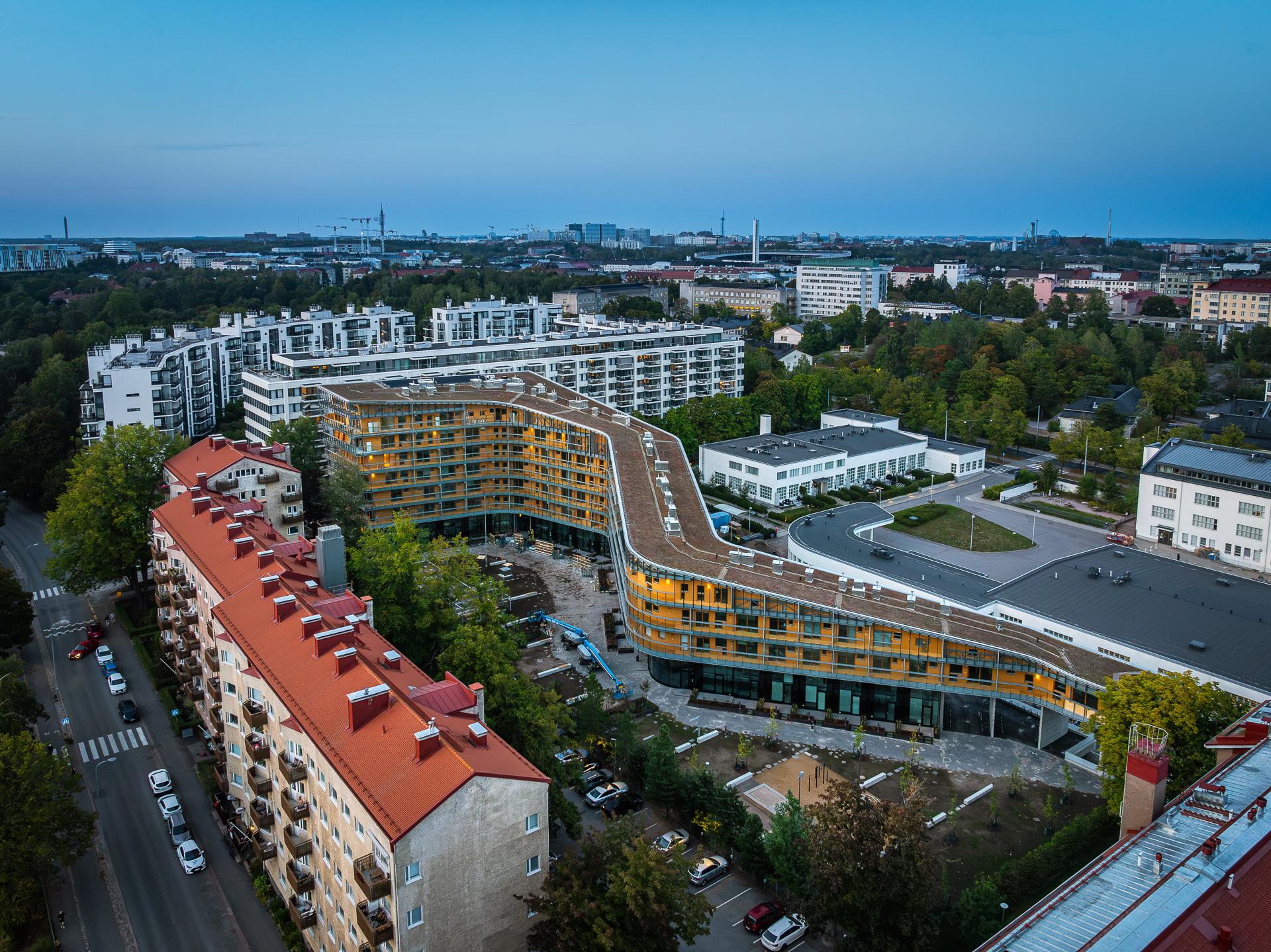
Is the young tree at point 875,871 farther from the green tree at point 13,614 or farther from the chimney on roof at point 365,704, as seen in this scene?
the green tree at point 13,614

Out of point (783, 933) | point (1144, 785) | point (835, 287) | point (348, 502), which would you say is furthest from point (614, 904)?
point (835, 287)

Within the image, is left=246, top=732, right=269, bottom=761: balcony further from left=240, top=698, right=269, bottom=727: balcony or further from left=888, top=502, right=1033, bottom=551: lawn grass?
left=888, top=502, right=1033, bottom=551: lawn grass

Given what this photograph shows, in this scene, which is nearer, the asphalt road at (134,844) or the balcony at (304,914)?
the balcony at (304,914)

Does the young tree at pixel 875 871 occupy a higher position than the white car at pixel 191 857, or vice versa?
the young tree at pixel 875 871

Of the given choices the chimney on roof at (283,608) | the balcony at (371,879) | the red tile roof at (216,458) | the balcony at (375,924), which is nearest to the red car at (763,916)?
the balcony at (375,924)

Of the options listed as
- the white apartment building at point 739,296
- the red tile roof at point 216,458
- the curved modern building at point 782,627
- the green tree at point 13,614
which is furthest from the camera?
the white apartment building at point 739,296

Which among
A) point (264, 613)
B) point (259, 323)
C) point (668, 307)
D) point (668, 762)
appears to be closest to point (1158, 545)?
point (668, 762)

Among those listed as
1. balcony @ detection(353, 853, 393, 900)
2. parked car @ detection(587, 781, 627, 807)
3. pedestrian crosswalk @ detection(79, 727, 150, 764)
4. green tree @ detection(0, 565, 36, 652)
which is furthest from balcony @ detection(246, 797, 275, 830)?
green tree @ detection(0, 565, 36, 652)
